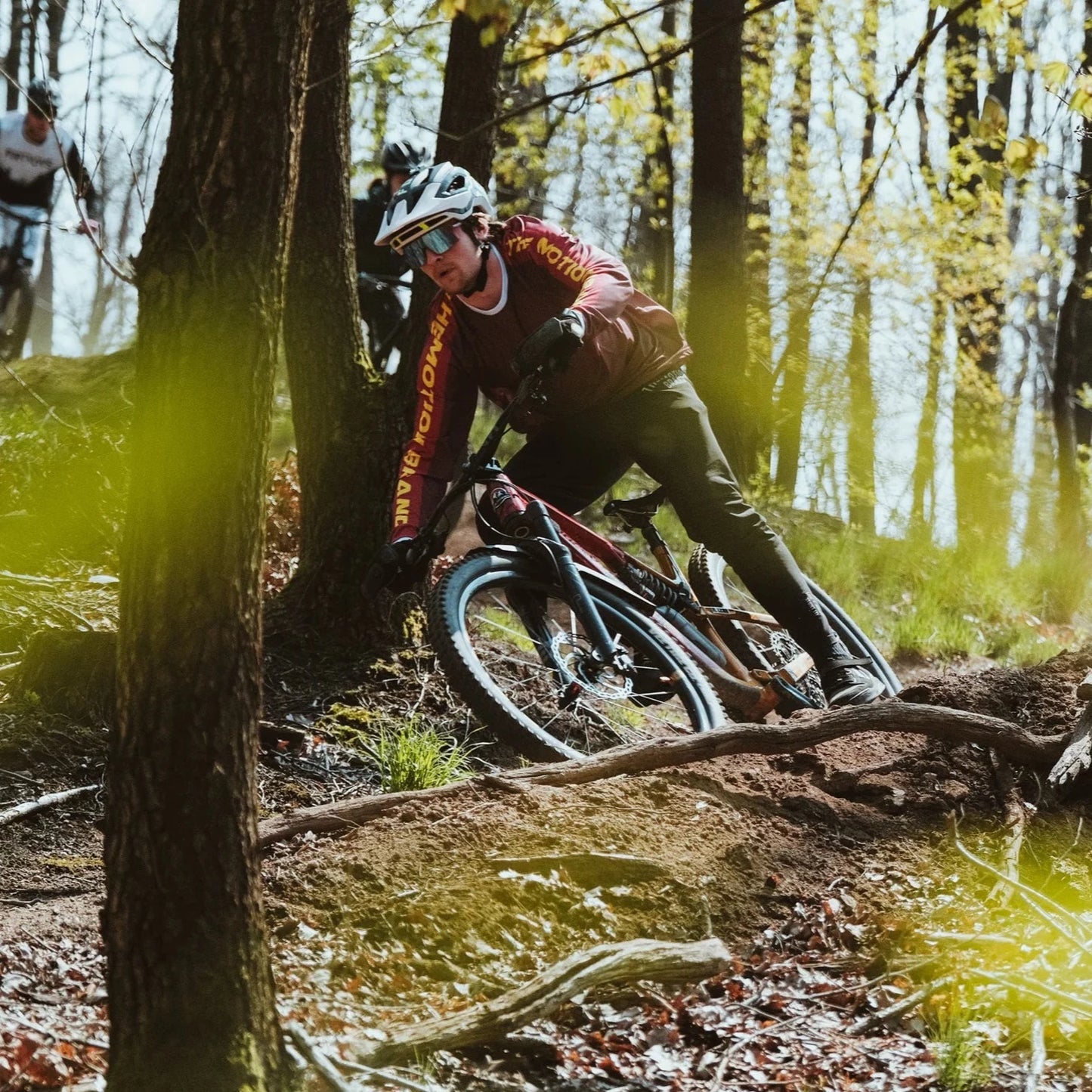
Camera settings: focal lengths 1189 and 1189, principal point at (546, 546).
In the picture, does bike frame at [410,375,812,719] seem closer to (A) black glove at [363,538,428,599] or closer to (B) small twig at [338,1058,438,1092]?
(A) black glove at [363,538,428,599]

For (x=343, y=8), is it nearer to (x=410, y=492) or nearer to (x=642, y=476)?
(x=410, y=492)

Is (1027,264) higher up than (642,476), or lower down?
higher up

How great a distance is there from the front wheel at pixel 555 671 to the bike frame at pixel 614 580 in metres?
0.08

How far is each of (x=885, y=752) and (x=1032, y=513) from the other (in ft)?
65.4

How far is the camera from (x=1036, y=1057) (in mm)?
2564

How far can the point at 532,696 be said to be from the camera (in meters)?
4.81

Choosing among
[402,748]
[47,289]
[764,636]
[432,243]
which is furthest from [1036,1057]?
[47,289]

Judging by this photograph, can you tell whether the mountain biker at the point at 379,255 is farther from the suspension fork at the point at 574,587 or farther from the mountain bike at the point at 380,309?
the suspension fork at the point at 574,587

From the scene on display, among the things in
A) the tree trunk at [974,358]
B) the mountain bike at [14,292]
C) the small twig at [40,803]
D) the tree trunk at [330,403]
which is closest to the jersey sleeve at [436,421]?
the tree trunk at [330,403]

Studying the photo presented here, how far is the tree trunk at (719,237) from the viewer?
784cm

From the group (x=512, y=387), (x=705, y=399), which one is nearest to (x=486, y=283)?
(x=512, y=387)

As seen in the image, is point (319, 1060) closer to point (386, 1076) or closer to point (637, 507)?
point (386, 1076)

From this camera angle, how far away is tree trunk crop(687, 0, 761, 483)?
7.84m

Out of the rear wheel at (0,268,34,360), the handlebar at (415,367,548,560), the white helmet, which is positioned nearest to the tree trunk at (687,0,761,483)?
the handlebar at (415,367,548,560)
